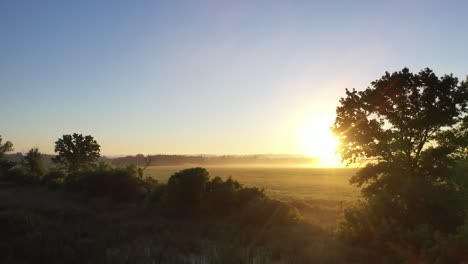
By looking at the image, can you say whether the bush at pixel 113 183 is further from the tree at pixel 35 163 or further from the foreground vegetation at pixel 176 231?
the tree at pixel 35 163

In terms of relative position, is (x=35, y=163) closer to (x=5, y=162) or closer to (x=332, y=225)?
(x=5, y=162)

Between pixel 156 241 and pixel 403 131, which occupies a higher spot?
pixel 403 131

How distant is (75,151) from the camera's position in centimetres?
8350

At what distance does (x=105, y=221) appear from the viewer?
27.8 meters

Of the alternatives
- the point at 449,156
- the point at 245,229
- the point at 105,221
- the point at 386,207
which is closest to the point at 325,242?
the point at 386,207

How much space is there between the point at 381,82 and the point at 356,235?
1478 cm

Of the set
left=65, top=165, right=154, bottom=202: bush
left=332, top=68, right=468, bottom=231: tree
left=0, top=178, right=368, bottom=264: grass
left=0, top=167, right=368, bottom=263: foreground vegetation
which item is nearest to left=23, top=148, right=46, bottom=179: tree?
left=65, top=165, right=154, bottom=202: bush

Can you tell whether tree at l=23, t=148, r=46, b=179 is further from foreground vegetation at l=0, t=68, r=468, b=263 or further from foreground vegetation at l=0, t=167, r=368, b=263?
foreground vegetation at l=0, t=167, r=368, b=263

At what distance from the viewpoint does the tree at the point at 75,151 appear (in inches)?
3270

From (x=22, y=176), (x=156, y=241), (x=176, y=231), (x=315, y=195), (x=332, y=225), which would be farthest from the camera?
(x=22, y=176)

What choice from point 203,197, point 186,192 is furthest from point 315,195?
point 186,192

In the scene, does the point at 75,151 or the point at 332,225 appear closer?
the point at 332,225

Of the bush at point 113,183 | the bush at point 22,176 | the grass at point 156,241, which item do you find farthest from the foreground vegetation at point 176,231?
the bush at point 22,176

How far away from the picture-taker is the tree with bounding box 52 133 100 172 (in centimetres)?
8306
